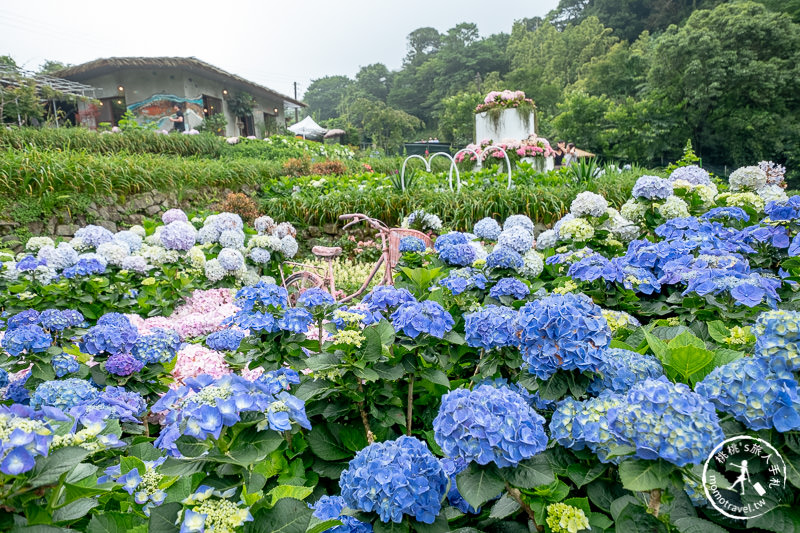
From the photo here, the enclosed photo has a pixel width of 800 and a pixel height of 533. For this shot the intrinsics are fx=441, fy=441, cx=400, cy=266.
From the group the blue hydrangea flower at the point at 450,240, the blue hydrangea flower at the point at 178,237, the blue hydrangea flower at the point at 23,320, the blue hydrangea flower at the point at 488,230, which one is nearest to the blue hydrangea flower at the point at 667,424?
the blue hydrangea flower at the point at 450,240

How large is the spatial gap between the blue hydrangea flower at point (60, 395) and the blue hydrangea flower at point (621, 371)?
1384 millimetres

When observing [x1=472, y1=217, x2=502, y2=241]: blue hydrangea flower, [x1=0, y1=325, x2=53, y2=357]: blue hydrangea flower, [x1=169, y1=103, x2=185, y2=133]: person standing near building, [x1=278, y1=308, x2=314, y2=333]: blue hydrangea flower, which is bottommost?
[x1=0, y1=325, x2=53, y2=357]: blue hydrangea flower

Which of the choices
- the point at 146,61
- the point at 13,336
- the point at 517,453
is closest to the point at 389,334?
the point at 517,453

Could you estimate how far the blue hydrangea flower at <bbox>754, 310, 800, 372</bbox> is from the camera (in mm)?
773

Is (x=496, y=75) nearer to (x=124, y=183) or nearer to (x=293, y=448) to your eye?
(x=124, y=183)

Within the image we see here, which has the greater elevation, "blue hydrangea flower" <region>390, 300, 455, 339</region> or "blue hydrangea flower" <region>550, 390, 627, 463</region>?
"blue hydrangea flower" <region>390, 300, 455, 339</region>

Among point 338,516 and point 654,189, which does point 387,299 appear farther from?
point 654,189

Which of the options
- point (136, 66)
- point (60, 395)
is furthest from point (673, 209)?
point (136, 66)

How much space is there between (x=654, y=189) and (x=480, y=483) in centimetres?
263

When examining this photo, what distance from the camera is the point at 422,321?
1281 millimetres

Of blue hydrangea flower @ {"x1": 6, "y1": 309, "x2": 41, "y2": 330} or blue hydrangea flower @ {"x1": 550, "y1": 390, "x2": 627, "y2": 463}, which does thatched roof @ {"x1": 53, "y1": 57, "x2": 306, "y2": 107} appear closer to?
blue hydrangea flower @ {"x1": 6, "y1": 309, "x2": 41, "y2": 330}

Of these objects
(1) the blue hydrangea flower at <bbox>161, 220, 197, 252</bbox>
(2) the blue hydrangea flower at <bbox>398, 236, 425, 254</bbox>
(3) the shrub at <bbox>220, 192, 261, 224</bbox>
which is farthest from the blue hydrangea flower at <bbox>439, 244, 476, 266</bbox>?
(3) the shrub at <bbox>220, 192, 261, 224</bbox>

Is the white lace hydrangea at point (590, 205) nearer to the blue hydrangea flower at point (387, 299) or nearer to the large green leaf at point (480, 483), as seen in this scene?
the blue hydrangea flower at point (387, 299)

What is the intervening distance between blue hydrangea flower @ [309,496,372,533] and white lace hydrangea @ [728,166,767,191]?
3628 mm
